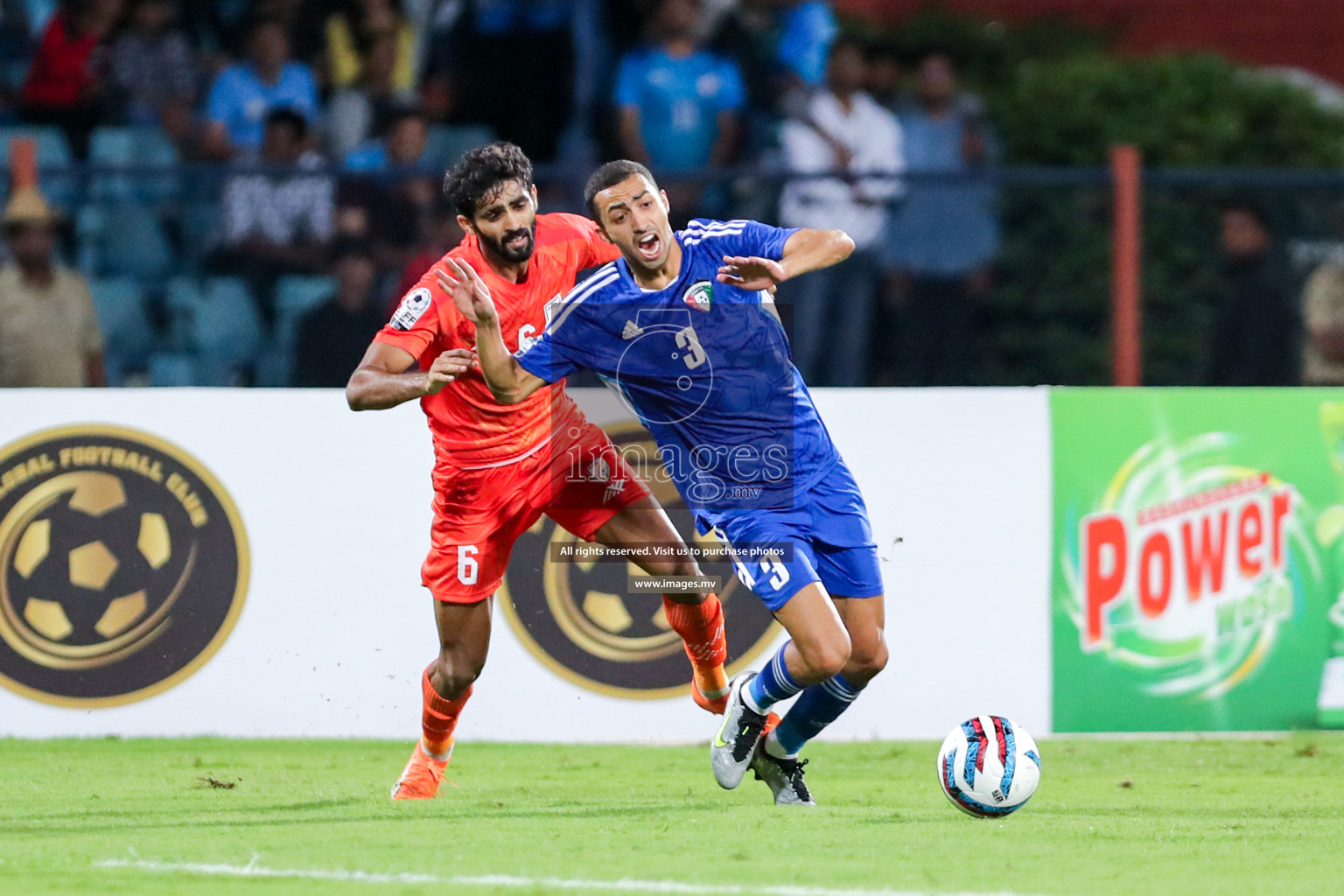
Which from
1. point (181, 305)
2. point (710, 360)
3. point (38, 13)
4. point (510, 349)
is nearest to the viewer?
point (710, 360)

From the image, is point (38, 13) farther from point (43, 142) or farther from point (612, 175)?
point (612, 175)

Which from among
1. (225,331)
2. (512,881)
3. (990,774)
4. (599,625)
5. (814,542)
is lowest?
(599,625)

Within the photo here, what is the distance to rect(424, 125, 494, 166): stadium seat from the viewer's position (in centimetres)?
1188

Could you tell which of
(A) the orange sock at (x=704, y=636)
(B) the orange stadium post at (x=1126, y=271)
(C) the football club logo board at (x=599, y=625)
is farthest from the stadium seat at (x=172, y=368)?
(B) the orange stadium post at (x=1126, y=271)

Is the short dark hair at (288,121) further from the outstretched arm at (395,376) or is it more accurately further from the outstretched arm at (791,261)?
→ the outstretched arm at (791,261)

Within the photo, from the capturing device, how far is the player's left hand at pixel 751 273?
6.38 m

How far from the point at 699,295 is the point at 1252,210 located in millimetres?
4086

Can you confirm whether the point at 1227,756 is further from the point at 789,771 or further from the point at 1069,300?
the point at 1069,300

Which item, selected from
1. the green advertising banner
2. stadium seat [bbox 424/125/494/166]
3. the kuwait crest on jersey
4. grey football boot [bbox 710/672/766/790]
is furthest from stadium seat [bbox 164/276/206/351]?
the green advertising banner

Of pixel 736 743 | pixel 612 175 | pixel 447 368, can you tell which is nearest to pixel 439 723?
pixel 736 743

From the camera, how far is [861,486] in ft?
29.1

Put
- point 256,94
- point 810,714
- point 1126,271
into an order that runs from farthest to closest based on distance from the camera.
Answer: point 256,94, point 1126,271, point 810,714

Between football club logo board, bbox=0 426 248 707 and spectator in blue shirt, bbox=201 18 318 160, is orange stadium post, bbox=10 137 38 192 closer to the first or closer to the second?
football club logo board, bbox=0 426 248 707

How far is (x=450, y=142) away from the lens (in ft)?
39.3
